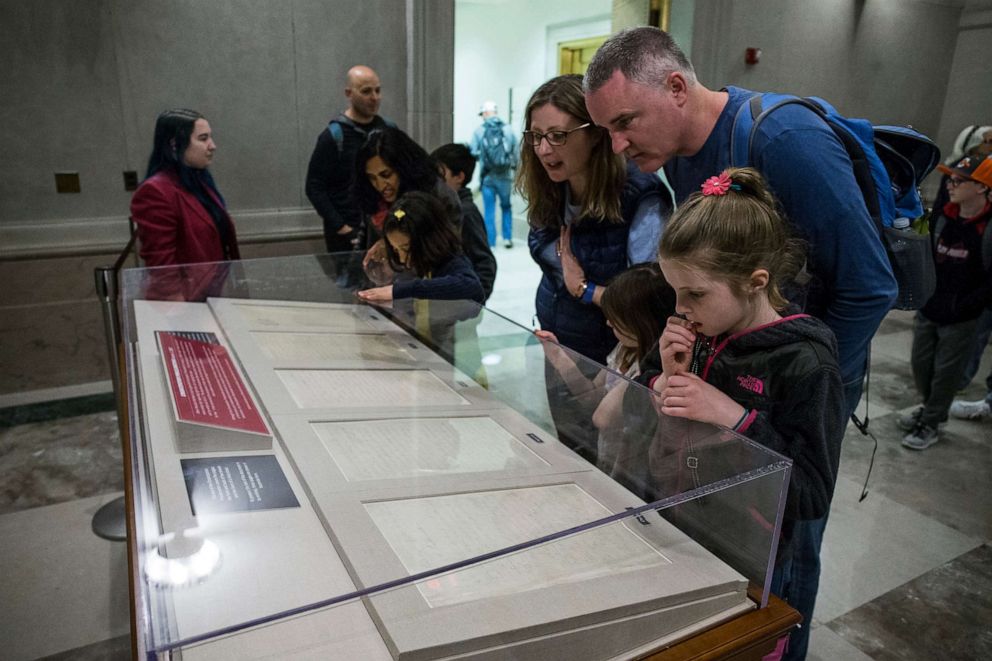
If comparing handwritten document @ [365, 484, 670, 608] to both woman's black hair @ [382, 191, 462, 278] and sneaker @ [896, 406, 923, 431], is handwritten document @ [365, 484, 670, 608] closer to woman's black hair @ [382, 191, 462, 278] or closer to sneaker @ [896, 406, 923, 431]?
woman's black hair @ [382, 191, 462, 278]

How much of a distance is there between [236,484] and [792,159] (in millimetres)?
1279

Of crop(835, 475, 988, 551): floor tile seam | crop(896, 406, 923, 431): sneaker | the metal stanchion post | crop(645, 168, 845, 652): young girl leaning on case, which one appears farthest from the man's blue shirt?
crop(896, 406, 923, 431): sneaker

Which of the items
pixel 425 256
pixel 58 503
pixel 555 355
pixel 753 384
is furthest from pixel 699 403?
pixel 58 503

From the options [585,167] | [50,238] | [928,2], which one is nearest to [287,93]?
[50,238]

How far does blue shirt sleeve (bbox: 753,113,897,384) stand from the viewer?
143cm

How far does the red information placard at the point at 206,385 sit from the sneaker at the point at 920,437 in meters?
3.70

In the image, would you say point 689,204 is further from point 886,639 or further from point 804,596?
point 886,639

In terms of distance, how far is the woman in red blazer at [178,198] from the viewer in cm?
293

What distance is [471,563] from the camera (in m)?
0.85

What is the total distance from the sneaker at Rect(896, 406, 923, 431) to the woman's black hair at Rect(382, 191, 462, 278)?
3.10 m

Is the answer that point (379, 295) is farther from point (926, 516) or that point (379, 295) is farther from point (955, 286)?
point (955, 286)

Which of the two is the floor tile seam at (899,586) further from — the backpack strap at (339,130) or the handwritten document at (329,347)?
the backpack strap at (339,130)

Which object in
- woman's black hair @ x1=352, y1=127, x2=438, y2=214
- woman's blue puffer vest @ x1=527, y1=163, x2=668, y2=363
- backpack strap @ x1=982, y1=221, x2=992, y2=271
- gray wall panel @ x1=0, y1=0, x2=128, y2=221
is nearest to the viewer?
woman's blue puffer vest @ x1=527, y1=163, x2=668, y2=363

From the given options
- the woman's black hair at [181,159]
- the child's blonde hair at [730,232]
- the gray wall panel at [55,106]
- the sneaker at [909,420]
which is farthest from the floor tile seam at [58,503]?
the sneaker at [909,420]
